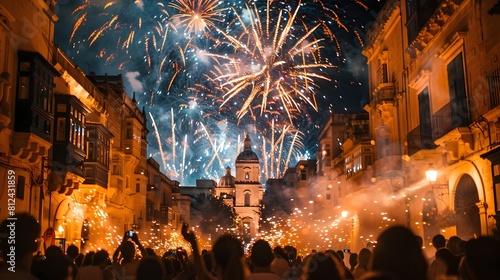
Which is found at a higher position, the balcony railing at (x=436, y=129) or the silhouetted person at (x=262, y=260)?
the balcony railing at (x=436, y=129)

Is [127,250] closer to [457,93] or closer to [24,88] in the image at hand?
[457,93]

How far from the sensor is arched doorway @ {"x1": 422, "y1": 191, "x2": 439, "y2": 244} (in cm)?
2480

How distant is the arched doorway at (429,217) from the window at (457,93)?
4.78 metres

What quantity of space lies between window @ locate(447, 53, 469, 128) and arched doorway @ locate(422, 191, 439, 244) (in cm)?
478

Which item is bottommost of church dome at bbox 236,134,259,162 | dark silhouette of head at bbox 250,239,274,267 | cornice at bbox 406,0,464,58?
dark silhouette of head at bbox 250,239,274,267

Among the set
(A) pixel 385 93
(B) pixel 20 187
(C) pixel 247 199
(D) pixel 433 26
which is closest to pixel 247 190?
(C) pixel 247 199

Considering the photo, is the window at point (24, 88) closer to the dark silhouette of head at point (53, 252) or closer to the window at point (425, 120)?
the window at point (425, 120)

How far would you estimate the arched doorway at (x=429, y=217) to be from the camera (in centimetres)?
2480

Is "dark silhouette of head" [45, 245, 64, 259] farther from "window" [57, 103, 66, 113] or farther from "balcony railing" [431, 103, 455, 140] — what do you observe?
"window" [57, 103, 66, 113]

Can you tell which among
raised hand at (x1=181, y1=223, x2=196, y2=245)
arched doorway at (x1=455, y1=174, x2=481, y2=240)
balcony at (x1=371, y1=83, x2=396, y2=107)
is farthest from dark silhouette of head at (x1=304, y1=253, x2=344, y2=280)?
balcony at (x1=371, y1=83, x2=396, y2=107)

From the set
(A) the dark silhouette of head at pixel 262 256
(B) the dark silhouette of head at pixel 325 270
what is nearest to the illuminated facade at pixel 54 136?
(A) the dark silhouette of head at pixel 262 256

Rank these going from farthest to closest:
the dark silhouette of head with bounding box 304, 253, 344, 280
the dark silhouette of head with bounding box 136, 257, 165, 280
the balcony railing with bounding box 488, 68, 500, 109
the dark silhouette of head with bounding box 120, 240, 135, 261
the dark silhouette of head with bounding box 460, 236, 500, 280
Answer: the balcony railing with bounding box 488, 68, 500, 109 < the dark silhouette of head with bounding box 120, 240, 135, 261 < the dark silhouette of head with bounding box 136, 257, 165, 280 < the dark silhouette of head with bounding box 460, 236, 500, 280 < the dark silhouette of head with bounding box 304, 253, 344, 280

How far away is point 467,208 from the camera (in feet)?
71.3

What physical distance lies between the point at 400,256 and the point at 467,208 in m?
18.6
